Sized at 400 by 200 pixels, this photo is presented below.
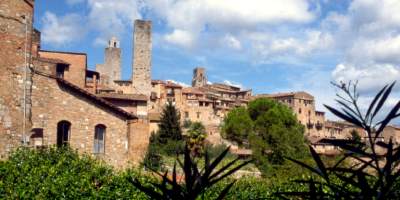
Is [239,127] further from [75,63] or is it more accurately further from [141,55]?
[75,63]

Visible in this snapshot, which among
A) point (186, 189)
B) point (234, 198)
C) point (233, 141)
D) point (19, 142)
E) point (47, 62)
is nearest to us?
point (186, 189)

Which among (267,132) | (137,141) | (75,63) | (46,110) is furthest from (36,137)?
(267,132)

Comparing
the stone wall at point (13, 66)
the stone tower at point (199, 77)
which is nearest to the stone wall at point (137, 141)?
the stone wall at point (13, 66)

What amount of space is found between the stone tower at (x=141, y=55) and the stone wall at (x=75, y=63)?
2538 cm

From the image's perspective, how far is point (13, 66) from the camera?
667 inches

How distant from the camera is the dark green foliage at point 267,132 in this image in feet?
131

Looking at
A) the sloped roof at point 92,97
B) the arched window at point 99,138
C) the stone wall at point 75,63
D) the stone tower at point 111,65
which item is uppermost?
the stone tower at point 111,65

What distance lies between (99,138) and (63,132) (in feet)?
4.94

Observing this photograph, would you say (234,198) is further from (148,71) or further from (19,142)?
(148,71)

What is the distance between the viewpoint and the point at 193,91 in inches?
3115

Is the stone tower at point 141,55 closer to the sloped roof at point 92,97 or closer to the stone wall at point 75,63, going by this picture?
the stone wall at point 75,63

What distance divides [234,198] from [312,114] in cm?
8095

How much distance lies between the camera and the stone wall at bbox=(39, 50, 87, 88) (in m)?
34.5

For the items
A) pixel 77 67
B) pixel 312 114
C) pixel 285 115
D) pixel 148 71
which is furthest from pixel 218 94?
pixel 77 67
